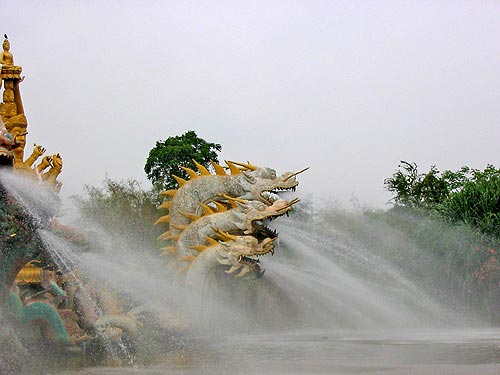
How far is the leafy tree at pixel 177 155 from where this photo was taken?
→ 139 feet

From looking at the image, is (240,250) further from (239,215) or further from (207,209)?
(207,209)

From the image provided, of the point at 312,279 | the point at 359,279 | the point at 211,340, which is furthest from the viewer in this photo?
the point at 359,279

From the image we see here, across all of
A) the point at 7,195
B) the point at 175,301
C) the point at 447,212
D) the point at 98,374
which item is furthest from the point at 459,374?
the point at 447,212

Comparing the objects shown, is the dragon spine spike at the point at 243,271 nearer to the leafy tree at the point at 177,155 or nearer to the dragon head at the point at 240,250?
the dragon head at the point at 240,250

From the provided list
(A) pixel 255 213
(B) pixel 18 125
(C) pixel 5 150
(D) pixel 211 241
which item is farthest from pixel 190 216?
(C) pixel 5 150

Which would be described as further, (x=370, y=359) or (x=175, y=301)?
(x=175, y=301)

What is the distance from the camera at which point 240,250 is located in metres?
17.4

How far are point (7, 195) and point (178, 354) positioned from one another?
4.07m

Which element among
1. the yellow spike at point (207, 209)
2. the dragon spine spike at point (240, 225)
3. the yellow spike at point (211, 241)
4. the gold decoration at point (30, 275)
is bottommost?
the gold decoration at point (30, 275)

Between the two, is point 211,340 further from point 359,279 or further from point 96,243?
point 359,279

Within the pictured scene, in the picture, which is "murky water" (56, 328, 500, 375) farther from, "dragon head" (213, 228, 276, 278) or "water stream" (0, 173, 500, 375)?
"dragon head" (213, 228, 276, 278)

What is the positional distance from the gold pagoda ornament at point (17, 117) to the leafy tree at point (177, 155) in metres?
25.6

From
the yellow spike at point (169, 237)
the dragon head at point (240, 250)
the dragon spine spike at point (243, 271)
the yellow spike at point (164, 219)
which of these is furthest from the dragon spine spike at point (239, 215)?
the yellow spike at point (164, 219)

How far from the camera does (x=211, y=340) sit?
567 inches
